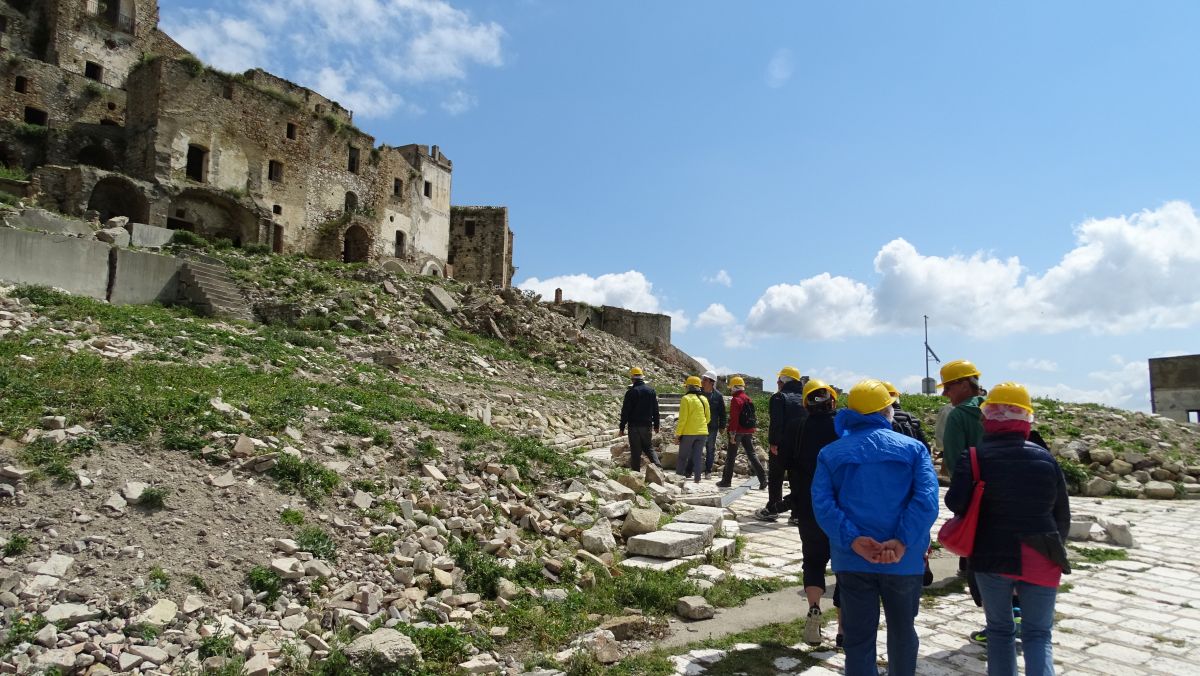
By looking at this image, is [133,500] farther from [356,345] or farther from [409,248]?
[409,248]

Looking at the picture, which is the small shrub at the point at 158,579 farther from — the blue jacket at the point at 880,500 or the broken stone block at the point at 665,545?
the blue jacket at the point at 880,500

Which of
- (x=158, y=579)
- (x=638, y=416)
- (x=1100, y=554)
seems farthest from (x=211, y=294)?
(x=1100, y=554)

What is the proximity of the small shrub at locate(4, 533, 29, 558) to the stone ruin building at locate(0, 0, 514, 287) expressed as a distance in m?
24.6

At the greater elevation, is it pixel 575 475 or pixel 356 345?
pixel 356 345

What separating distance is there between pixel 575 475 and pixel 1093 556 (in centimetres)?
549

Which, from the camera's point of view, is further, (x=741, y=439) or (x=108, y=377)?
(x=741, y=439)

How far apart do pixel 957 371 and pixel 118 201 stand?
30.7 metres

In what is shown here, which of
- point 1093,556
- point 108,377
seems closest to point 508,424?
point 108,377

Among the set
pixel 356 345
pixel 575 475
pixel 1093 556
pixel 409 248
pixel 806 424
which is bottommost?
pixel 1093 556

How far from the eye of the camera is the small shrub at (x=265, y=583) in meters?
4.64

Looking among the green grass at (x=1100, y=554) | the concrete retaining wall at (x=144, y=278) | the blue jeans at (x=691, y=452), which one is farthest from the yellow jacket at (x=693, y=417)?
the concrete retaining wall at (x=144, y=278)

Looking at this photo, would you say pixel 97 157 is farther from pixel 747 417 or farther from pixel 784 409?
pixel 784 409

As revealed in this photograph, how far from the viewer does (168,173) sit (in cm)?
2678

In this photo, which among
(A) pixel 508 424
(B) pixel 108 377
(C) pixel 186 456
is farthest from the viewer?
(A) pixel 508 424
